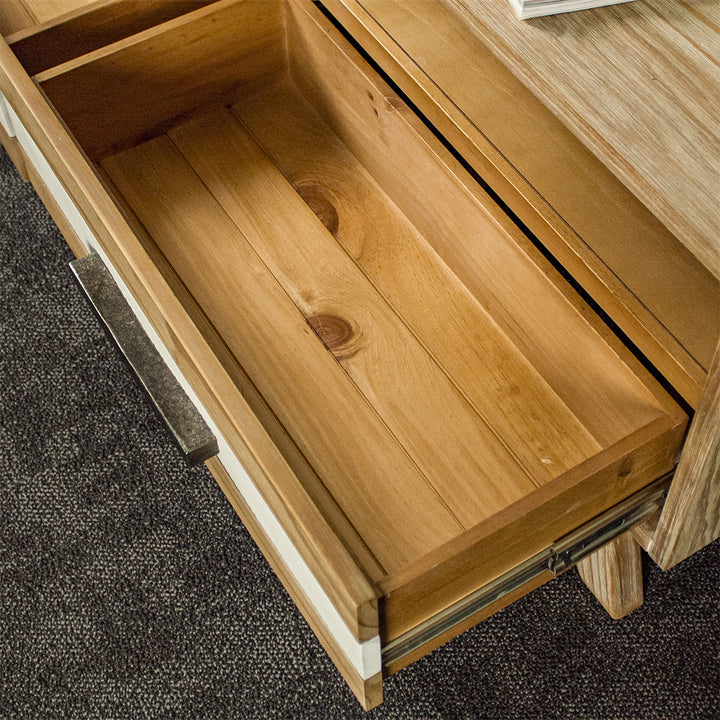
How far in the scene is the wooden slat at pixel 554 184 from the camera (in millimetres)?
780

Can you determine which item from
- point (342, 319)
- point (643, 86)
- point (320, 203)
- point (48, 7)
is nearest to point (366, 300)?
point (342, 319)

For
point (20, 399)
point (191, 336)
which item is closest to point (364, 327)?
point (191, 336)

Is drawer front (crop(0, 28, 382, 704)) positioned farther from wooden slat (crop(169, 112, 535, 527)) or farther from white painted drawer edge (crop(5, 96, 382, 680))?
wooden slat (crop(169, 112, 535, 527))

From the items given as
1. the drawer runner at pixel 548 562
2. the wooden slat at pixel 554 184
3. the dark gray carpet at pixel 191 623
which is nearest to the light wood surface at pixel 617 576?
the dark gray carpet at pixel 191 623

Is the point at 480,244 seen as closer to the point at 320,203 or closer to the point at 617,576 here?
the point at 320,203

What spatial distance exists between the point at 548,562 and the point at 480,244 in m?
0.29

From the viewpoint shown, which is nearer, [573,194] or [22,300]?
[573,194]

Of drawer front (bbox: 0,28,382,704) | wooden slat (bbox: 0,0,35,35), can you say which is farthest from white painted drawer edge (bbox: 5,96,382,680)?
wooden slat (bbox: 0,0,35,35)

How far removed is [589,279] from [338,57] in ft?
1.25

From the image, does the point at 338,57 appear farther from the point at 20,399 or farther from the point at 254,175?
the point at 20,399

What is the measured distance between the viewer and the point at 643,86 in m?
0.72

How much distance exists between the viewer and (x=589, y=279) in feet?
2.62

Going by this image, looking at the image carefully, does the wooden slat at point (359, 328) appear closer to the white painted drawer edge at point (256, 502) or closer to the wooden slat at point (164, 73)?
the wooden slat at point (164, 73)

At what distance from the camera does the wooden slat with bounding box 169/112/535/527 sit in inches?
33.8
